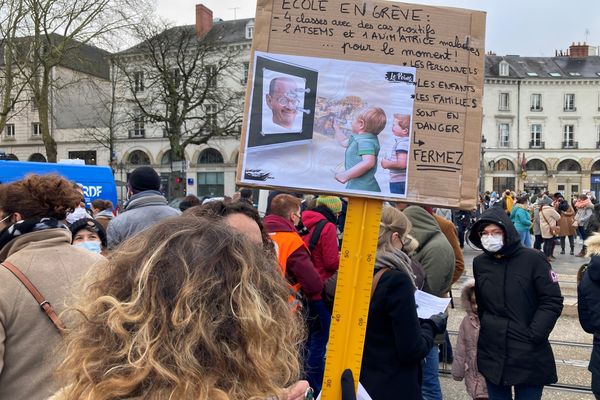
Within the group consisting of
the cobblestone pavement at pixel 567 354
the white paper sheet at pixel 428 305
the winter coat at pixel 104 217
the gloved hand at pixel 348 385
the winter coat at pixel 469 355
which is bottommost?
the cobblestone pavement at pixel 567 354

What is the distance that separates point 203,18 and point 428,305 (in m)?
45.5

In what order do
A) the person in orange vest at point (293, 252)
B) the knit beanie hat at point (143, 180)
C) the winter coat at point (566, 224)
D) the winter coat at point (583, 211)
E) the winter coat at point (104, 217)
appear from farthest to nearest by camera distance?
1. the winter coat at point (566, 224)
2. the winter coat at point (583, 211)
3. the winter coat at point (104, 217)
4. the knit beanie hat at point (143, 180)
5. the person in orange vest at point (293, 252)

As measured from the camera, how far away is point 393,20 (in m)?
2.18

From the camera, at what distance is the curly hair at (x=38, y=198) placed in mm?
2662

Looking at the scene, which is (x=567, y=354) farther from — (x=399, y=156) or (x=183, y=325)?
(x=183, y=325)

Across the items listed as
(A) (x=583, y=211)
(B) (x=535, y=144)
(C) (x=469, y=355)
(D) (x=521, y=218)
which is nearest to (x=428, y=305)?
(C) (x=469, y=355)

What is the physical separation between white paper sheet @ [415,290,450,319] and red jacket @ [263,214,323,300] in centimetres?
106

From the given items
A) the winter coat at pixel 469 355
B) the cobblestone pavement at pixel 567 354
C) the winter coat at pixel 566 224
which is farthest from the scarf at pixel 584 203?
the winter coat at pixel 469 355

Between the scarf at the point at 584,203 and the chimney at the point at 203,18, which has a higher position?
the chimney at the point at 203,18

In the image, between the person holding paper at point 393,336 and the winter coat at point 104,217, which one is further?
the winter coat at point 104,217

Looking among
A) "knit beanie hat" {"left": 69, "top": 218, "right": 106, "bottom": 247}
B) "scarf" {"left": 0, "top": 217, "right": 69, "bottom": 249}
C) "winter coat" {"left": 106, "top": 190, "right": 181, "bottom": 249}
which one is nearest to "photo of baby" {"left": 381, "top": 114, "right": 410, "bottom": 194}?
"scarf" {"left": 0, "top": 217, "right": 69, "bottom": 249}

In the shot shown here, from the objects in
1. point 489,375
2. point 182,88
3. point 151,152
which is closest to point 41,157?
point 151,152

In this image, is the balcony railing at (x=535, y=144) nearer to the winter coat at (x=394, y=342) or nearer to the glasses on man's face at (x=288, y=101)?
the winter coat at (x=394, y=342)

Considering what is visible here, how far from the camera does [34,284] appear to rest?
2.19m
